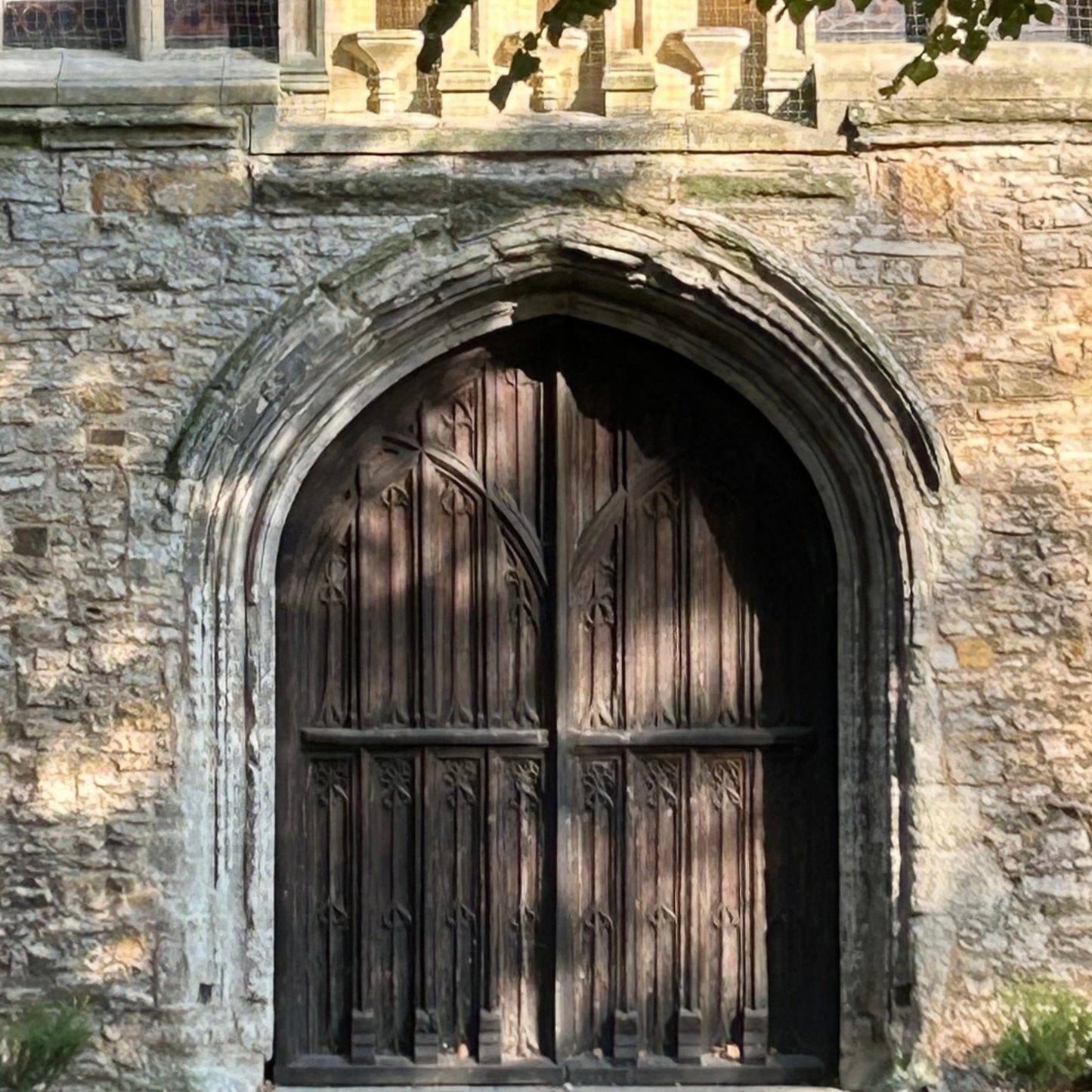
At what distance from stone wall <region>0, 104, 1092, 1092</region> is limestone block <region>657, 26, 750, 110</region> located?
0.76 ft

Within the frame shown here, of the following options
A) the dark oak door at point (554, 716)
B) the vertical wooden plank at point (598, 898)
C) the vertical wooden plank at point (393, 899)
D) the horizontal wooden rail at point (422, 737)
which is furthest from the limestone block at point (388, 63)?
the vertical wooden plank at point (598, 898)

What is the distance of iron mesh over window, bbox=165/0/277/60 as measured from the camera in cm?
506

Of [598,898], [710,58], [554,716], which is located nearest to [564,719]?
[554,716]

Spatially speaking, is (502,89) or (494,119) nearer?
(502,89)

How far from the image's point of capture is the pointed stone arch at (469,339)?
4.86m

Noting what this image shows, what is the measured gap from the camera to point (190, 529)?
191 inches

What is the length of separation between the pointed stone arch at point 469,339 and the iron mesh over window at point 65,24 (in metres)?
1.13

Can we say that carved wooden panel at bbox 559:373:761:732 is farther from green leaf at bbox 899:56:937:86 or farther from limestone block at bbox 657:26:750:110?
green leaf at bbox 899:56:937:86

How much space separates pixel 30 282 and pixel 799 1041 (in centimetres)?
345

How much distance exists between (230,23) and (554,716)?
8.06ft

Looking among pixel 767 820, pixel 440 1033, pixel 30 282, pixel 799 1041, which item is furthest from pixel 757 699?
pixel 30 282

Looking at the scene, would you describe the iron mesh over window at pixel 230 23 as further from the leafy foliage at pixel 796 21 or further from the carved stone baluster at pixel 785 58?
the carved stone baluster at pixel 785 58

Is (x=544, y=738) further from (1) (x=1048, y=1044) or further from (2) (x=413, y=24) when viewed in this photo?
(2) (x=413, y=24)

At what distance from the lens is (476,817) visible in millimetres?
5273
